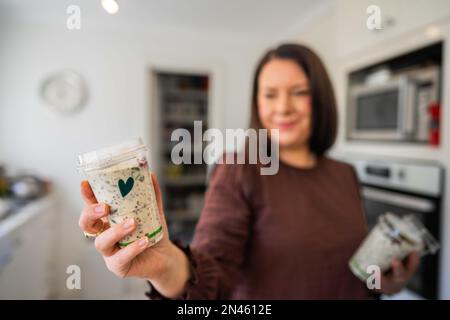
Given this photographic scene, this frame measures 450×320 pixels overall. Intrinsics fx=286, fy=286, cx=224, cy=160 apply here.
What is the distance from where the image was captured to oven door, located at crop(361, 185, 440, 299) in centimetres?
73

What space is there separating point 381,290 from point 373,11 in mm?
442

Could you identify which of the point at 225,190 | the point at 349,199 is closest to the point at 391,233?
the point at 349,199

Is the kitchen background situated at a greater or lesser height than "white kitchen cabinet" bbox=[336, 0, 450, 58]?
lesser

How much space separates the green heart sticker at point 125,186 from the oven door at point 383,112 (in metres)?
0.76

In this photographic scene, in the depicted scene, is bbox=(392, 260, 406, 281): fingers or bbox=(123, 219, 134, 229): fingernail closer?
bbox=(123, 219, 134, 229): fingernail

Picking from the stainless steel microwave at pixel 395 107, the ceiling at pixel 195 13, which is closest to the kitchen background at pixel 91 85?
the ceiling at pixel 195 13

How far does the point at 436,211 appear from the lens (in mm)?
745

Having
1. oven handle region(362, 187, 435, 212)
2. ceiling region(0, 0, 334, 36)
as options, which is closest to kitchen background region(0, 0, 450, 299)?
ceiling region(0, 0, 334, 36)

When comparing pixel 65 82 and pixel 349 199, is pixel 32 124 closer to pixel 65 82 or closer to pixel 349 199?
pixel 65 82

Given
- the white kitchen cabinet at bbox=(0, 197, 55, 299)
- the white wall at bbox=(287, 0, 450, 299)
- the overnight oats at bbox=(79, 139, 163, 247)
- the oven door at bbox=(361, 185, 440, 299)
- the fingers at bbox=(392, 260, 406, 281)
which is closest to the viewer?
the overnight oats at bbox=(79, 139, 163, 247)

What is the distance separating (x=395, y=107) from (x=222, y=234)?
0.73 metres

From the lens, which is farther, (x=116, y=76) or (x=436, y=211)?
(x=436, y=211)

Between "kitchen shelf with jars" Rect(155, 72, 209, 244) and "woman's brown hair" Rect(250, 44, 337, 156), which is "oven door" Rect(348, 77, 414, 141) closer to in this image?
"woman's brown hair" Rect(250, 44, 337, 156)

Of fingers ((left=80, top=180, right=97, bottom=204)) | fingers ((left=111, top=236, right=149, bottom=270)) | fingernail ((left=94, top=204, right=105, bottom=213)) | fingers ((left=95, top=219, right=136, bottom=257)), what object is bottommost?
fingers ((left=111, top=236, right=149, bottom=270))
